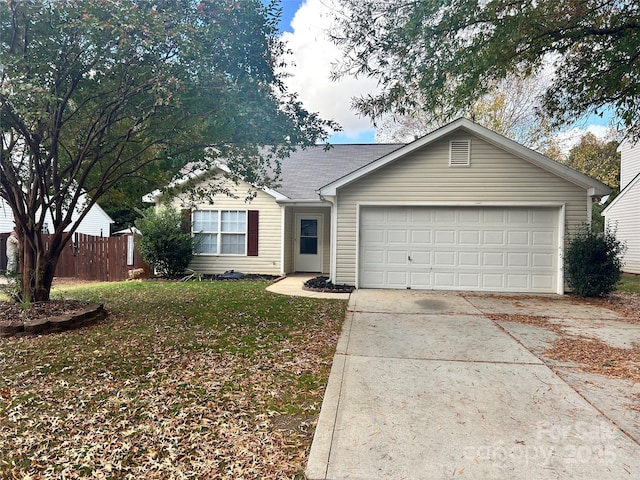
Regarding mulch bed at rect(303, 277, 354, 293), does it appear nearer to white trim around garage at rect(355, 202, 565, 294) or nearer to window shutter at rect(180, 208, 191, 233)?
white trim around garage at rect(355, 202, 565, 294)

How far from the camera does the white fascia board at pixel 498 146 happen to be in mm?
9289

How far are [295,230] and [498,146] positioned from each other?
7112mm

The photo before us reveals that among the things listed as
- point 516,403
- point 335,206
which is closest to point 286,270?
point 335,206

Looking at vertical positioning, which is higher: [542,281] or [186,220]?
[186,220]

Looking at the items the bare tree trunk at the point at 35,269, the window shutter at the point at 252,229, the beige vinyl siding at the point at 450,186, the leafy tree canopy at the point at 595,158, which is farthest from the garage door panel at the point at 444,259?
the leafy tree canopy at the point at 595,158

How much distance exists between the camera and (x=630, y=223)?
16469mm

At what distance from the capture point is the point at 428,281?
10.1 metres

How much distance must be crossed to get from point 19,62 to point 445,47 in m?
6.81

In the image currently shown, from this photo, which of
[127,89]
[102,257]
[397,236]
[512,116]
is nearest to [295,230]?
[397,236]

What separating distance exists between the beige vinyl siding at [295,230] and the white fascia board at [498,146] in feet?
11.5

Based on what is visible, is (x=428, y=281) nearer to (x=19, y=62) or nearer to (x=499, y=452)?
(x=499, y=452)

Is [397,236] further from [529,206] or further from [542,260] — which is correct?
[542,260]

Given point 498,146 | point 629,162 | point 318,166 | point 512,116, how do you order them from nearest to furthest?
1. point 498,146
2. point 318,166
3. point 629,162
4. point 512,116

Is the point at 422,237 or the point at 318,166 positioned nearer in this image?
the point at 422,237
